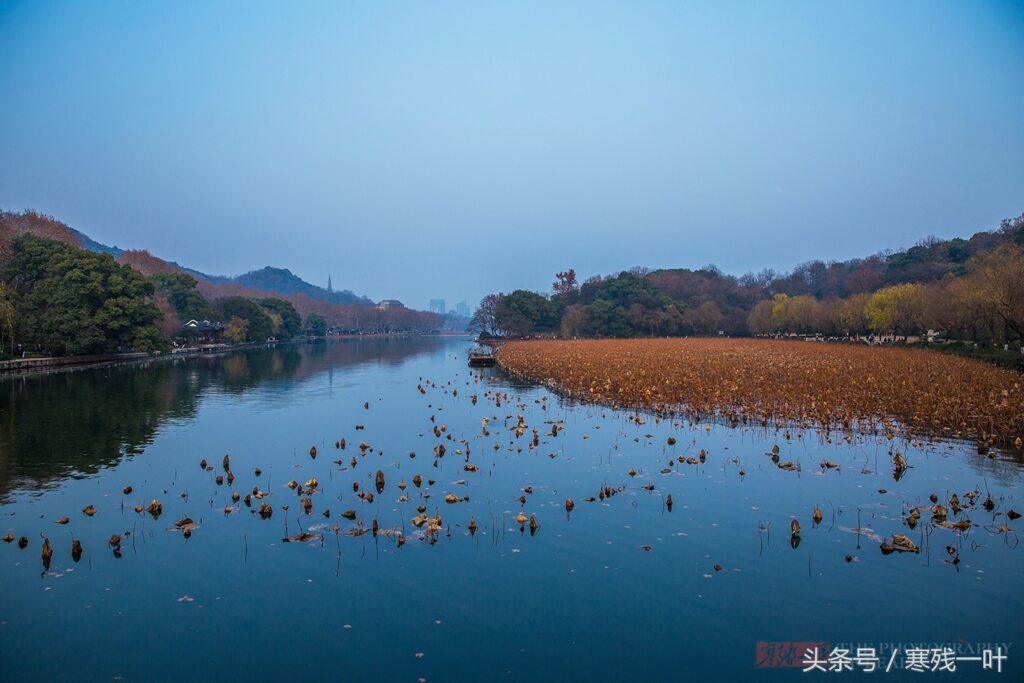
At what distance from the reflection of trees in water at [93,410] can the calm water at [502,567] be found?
270 mm

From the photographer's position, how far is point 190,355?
64500 millimetres

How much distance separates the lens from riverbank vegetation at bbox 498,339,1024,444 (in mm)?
18469

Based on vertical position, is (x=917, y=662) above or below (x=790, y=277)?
below

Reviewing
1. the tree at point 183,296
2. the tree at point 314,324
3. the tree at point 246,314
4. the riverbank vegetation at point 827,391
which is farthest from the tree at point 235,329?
the riverbank vegetation at point 827,391

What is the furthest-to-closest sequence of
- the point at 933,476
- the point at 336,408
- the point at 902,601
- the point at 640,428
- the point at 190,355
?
the point at 190,355 → the point at 336,408 → the point at 640,428 → the point at 933,476 → the point at 902,601

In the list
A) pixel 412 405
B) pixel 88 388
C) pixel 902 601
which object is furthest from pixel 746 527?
pixel 88 388

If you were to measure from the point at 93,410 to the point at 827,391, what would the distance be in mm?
27932

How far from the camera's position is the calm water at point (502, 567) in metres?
6.84

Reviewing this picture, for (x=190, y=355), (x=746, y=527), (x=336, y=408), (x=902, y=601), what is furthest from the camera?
(x=190, y=355)

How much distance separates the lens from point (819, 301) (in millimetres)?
106875

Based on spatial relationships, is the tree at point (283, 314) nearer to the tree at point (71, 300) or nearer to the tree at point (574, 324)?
the tree at point (574, 324)

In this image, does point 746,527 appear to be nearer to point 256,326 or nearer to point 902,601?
point 902,601

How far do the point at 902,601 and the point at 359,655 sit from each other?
21.3ft

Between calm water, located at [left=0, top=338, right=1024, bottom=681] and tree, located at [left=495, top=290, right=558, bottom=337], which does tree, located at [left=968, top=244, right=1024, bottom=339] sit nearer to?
calm water, located at [left=0, top=338, right=1024, bottom=681]
